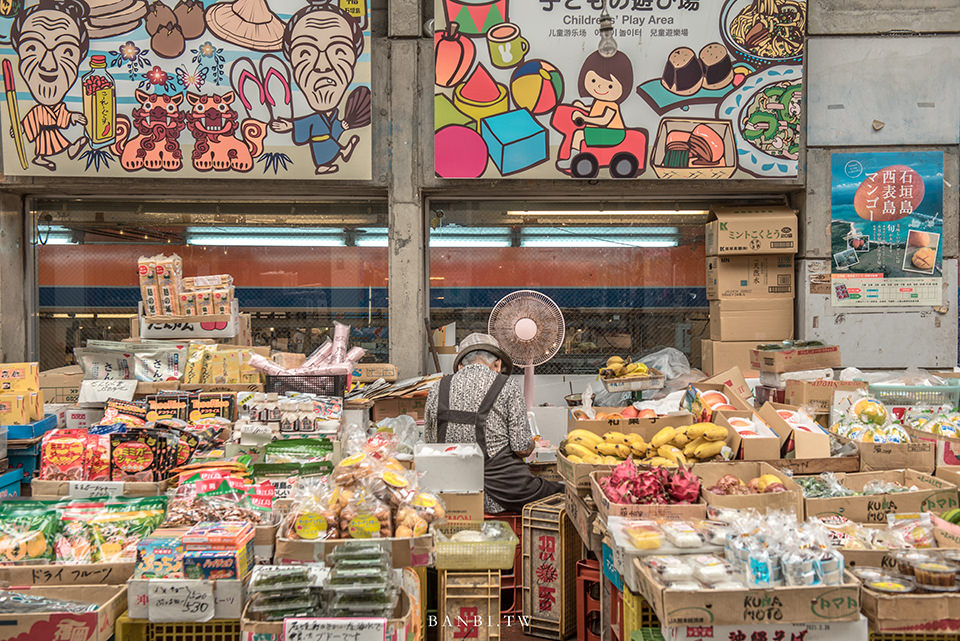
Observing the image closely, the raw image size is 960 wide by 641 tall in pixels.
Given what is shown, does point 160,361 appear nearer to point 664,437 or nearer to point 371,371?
point 371,371

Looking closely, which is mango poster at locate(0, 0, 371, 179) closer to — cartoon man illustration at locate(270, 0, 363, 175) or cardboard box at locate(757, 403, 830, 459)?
cartoon man illustration at locate(270, 0, 363, 175)

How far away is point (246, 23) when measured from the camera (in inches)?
284

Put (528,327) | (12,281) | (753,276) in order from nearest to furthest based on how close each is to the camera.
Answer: (528,327)
(753,276)
(12,281)

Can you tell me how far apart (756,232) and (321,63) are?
15.7 feet

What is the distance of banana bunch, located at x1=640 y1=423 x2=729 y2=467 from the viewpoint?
4230mm

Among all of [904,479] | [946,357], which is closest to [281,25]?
[904,479]

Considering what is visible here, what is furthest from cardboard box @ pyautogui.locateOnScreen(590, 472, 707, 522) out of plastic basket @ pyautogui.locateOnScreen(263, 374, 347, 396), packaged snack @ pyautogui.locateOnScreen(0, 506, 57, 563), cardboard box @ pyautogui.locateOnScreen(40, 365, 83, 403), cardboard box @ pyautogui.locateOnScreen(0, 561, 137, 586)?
cardboard box @ pyautogui.locateOnScreen(40, 365, 83, 403)

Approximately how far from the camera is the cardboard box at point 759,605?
267cm

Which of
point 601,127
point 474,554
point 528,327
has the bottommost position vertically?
point 474,554

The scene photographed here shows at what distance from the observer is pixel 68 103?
7172 mm

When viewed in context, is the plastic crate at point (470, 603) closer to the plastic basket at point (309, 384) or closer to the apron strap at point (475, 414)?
the apron strap at point (475, 414)

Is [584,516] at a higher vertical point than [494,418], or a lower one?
lower

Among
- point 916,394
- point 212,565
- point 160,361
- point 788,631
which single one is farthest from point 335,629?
point 916,394

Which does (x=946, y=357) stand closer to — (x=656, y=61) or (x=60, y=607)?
(x=656, y=61)
